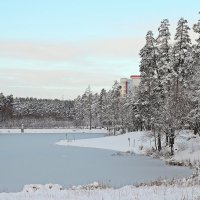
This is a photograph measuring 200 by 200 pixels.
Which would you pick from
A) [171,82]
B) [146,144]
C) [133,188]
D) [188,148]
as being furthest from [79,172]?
[146,144]

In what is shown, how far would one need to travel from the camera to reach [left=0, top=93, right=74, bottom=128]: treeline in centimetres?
13801

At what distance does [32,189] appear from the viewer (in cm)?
1617

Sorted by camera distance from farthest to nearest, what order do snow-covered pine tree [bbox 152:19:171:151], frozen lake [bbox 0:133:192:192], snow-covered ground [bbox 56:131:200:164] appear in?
snow-covered pine tree [bbox 152:19:171:151] → snow-covered ground [bbox 56:131:200:164] → frozen lake [bbox 0:133:192:192]

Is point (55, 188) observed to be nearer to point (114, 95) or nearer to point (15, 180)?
point (15, 180)

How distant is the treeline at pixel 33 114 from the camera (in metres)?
138

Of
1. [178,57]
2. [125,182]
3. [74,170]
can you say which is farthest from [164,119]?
[125,182]

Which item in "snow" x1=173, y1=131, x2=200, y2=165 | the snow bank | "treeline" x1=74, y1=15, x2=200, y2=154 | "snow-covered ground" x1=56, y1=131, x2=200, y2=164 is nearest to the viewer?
"snow" x1=173, y1=131, x2=200, y2=165

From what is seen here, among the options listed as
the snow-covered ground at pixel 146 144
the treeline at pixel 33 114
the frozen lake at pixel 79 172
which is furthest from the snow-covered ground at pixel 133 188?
the treeline at pixel 33 114

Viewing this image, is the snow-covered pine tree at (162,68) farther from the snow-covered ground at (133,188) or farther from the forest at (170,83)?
the snow-covered ground at (133,188)

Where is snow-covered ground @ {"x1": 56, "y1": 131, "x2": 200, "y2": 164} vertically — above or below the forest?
below

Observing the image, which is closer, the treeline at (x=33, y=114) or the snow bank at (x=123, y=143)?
the snow bank at (x=123, y=143)

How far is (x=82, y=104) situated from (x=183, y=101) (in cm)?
10141

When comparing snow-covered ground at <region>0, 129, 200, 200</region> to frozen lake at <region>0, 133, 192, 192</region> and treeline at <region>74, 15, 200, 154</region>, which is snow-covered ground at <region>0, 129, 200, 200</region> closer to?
treeline at <region>74, 15, 200, 154</region>

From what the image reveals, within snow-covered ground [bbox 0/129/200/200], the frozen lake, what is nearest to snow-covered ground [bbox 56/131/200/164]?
snow-covered ground [bbox 0/129/200/200]
